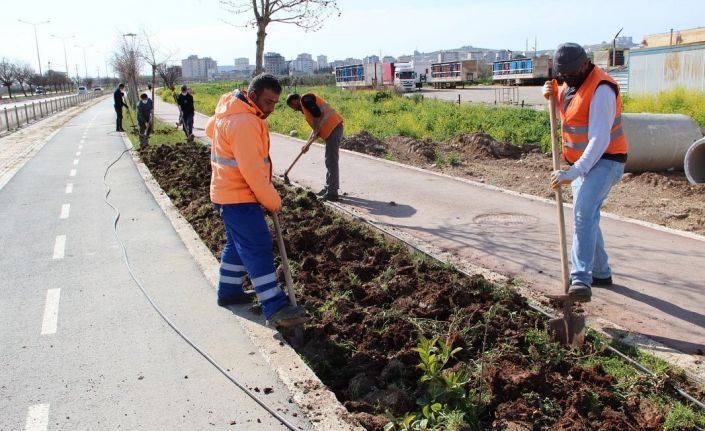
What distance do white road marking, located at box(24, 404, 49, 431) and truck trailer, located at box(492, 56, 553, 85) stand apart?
172 feet

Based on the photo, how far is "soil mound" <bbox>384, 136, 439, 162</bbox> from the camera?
14180 millimetres

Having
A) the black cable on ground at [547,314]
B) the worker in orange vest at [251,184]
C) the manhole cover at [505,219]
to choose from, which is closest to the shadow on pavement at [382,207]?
the black cable on ground at [547,314]

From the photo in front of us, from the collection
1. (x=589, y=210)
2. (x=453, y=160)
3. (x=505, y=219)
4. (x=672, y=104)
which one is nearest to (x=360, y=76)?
(x=672, y=104)

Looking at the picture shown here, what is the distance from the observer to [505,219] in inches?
326

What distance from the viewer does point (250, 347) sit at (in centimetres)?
459

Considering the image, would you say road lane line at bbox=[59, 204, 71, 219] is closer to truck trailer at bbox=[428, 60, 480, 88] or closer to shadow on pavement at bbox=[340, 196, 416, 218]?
shadow on pavement at bbox=[340, 196, 416, 218]

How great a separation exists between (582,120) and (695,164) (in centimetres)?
620

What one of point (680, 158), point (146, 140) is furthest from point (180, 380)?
point (146, 140)

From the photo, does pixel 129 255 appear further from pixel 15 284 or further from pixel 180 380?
pixel 180 380

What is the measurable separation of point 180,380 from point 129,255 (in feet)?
11.3

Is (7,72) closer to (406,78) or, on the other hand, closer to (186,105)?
(406,78)

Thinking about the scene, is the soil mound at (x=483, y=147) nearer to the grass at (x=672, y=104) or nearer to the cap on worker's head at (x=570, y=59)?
the grass at (x=672, y=104)

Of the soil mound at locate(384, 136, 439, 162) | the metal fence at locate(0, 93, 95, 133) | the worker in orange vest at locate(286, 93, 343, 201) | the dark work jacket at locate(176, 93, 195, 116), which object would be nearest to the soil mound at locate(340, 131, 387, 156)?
the soil mound at locate(384, 136, 439, 162)

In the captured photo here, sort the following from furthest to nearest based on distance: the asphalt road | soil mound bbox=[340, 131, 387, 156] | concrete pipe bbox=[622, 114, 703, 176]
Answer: soil mound bbox=[340, 131, 387, 156]
concrete pipe bbox=[622, 114, 703, 176]
the asphalt road
